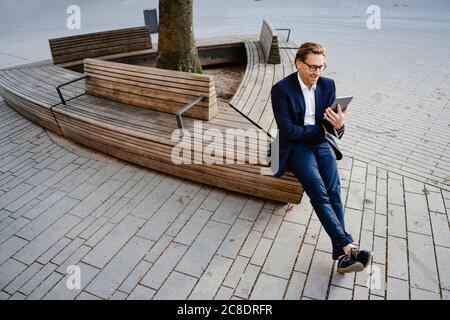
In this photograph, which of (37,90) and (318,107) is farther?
(37,90)

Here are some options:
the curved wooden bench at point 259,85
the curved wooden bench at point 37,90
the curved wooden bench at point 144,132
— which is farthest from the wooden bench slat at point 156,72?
the curved wooden bench at point 37,90

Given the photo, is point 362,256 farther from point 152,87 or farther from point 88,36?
point 88,36

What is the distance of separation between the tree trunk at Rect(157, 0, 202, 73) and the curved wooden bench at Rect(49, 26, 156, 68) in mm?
1846

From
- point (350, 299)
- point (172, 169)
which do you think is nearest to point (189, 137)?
point (172, 169)

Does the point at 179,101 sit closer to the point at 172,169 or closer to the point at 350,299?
the point at 172,169

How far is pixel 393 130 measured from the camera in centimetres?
471

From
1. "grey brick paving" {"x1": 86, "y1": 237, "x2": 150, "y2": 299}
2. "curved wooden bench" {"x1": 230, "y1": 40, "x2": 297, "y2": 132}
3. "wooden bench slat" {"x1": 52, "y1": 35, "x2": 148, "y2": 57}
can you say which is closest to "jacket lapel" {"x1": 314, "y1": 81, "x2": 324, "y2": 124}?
"curved wooden bench" {"x1": 230, "y1": 40, "x2": 297, "y2": 132}

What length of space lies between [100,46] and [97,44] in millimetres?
70

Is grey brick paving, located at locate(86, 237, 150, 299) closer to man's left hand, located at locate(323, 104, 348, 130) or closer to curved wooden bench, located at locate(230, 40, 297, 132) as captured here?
curved wooden bench, located at locate(230, 40, 297, 132)

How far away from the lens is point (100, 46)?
6.62 m

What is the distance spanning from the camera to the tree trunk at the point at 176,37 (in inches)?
195

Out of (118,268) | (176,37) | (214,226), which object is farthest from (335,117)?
(176,37)

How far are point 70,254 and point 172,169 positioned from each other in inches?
58.5

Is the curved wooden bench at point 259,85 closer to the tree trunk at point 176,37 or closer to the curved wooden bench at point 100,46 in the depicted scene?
the tree trunk at point 176,37
